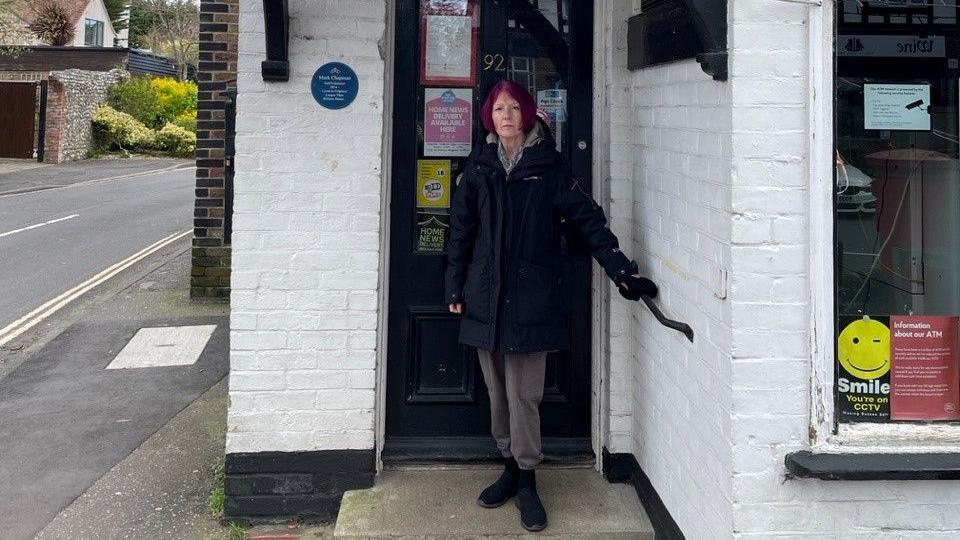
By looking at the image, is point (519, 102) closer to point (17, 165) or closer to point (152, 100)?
point (17, 165)

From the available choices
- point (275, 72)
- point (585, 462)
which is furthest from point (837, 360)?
point (275, 72)

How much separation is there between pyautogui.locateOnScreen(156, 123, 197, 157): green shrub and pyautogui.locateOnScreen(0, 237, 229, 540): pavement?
25.2m

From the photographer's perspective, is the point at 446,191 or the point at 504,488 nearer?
the point at 504,488

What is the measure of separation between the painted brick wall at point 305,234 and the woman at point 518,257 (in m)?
0.44

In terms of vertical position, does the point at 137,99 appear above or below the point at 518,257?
above

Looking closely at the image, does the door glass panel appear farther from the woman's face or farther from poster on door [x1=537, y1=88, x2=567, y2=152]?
the woman's face

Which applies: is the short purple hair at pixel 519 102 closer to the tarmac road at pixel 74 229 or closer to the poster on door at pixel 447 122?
the poster on door at pixel 447 122

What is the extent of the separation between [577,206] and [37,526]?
289cm

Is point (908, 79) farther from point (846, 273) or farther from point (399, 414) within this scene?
point (399, 414)

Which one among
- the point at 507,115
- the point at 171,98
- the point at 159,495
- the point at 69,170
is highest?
the point at 171,98

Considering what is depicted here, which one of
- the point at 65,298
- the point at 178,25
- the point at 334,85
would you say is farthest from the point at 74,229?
the point at 178,25

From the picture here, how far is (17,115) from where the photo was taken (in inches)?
1155

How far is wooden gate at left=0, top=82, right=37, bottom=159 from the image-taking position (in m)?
29.2

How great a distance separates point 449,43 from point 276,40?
0.87 metres
